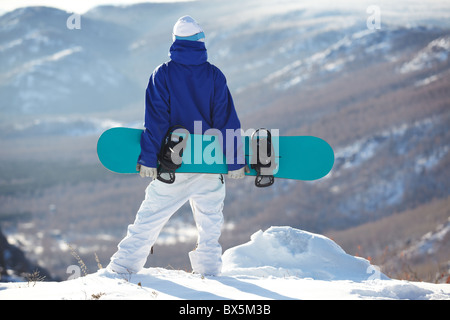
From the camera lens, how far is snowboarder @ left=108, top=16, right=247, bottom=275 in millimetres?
3666

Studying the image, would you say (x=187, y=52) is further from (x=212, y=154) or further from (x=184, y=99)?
(x=212, y=154)

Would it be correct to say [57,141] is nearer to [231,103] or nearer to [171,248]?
[171,248]

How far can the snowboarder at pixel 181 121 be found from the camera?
3.67 meters

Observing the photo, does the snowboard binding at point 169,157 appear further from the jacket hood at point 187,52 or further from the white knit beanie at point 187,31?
the white knit beanie at point 187,31

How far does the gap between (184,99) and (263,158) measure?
793mm

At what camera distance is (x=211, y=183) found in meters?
3.82

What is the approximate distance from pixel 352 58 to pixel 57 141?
97423mm

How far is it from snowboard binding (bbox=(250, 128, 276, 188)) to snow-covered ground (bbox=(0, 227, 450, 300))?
809mm

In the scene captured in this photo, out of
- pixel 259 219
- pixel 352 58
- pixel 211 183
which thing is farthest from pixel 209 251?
pixel 352 58

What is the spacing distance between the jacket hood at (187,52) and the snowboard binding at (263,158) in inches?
28.7

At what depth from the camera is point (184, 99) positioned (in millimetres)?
3686

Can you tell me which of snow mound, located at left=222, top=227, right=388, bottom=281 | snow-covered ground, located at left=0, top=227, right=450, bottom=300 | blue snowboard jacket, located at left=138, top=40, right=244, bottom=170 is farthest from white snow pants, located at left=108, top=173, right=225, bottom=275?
snow mound, located at left=222, top=227, right=388, bottom=281

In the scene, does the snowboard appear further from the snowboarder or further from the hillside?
the hillside

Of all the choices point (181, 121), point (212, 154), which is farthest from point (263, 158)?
point (181, 121)
